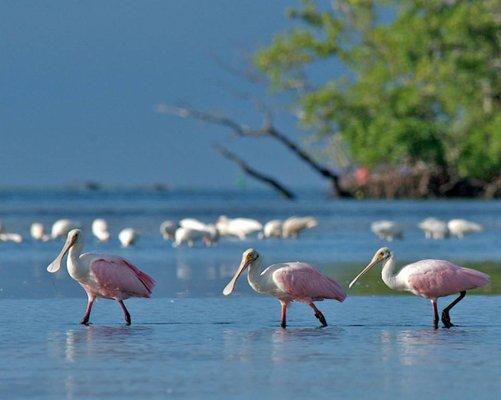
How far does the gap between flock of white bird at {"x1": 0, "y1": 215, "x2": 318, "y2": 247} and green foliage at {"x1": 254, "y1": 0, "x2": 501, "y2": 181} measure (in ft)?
89.1

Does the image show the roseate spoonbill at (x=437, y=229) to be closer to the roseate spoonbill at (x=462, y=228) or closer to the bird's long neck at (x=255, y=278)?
the roseate spoonbill at (x=462, y=228)

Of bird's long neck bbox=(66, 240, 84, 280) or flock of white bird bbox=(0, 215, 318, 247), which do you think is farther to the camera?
flock of white bird bbox=(0, 215, 318, 247)

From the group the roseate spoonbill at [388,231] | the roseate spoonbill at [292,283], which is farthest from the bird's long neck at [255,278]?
the roseate spoonbill at [388,231]

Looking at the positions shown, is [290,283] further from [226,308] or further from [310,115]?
[310,115]

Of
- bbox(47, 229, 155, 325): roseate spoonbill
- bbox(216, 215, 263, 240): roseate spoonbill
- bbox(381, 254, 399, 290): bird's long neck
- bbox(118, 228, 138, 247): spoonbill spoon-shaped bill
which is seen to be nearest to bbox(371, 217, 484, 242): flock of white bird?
bbox(216, 215, 263, 240): roseate spoonbill

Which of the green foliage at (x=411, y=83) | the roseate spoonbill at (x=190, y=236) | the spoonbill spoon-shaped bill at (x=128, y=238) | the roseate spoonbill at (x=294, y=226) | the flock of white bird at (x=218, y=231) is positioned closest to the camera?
the spoonbill spoon-shaped bill at (x=128, y=238)

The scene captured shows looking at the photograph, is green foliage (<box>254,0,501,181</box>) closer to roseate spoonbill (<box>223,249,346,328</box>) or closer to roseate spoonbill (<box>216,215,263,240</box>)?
roseate spoonbill (<box>216,215,263,240</box>)

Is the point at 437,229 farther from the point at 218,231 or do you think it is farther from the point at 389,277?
the point at 389,277

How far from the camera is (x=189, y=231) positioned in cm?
2727

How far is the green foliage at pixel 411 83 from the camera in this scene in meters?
58.8

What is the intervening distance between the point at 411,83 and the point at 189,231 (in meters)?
35.5

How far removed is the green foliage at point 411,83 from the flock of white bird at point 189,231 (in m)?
27.2

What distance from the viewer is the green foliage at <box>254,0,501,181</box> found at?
58.8 metres

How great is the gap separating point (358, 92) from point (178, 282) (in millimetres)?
45650
